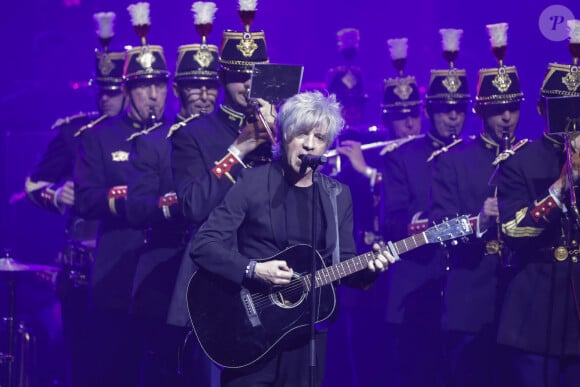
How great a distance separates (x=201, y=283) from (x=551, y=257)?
2.35m

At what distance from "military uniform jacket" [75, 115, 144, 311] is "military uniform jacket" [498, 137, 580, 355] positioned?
9.88 feet

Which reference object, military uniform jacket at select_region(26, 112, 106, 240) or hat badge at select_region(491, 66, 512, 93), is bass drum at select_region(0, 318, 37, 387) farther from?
hat badge at select_region(491, 66, 512, 93)

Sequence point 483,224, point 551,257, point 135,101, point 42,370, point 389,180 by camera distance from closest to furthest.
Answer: point 551,257 < point 483,224 < point 135,101 < point 389,180 < point 42,370

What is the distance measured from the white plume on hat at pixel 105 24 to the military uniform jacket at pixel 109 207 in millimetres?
1223

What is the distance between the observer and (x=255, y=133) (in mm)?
6594

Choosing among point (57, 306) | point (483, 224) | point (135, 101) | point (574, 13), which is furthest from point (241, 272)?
point (574, 13)

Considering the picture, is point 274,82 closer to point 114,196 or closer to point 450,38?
point 114,196

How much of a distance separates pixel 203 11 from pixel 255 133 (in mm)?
1612

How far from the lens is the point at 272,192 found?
592 centimetres

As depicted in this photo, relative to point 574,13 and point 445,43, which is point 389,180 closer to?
point 445,43

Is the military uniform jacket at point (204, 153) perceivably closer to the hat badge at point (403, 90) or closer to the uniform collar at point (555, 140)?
the uniform collar at point (555, 140)

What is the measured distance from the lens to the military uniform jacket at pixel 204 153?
6.57 metres

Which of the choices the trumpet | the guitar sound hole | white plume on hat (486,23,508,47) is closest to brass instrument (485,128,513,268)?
white plume on hat (486,23,508,47)

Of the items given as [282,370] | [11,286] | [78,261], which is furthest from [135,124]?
[282,370]
